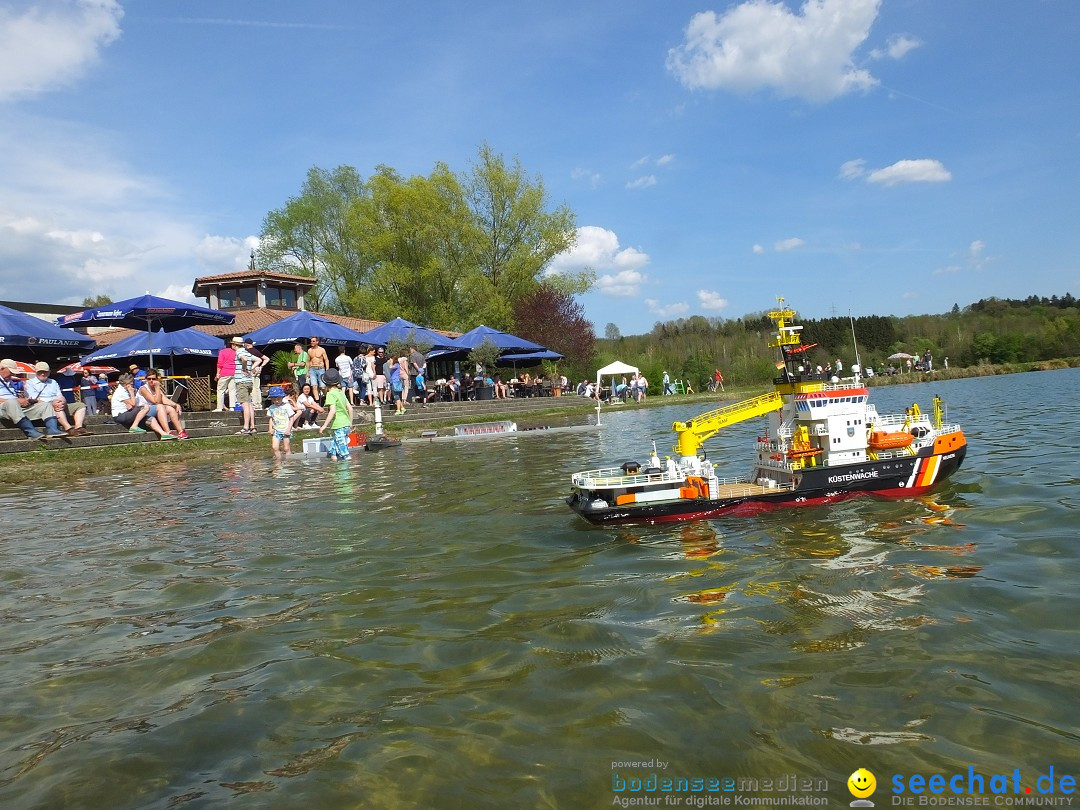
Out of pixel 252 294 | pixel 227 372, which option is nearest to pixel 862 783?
pixel 227 372

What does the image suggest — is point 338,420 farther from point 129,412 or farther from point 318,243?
point 318,243

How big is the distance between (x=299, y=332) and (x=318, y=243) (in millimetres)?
37479

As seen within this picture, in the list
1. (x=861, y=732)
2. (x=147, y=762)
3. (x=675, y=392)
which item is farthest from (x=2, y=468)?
(x=675, y=392)

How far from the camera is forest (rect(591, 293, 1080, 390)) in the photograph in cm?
7431

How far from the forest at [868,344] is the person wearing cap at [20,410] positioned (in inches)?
1809

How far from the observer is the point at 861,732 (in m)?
3.98

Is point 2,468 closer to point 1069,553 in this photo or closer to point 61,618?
point 61,618

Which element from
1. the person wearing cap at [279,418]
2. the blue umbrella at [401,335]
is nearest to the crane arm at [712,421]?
the person wearing cap at [279,418]

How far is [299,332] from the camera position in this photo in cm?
3200

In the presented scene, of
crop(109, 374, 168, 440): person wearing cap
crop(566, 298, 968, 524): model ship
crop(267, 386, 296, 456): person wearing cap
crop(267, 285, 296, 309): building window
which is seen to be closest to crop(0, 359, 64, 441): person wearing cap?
crop(109, 374, 168, 440): person wearing cap

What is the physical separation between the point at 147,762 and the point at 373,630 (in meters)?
2.19

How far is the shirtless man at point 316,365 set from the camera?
25802 mm

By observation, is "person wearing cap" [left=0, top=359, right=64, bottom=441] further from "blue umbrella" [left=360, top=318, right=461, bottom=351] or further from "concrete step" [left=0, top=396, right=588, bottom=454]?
Answer: "blue umbrella" [left=360, top=318, right=461, bottom=351]

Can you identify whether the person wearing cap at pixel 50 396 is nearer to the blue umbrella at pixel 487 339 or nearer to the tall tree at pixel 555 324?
the blue umbrella at pixel 487 339
